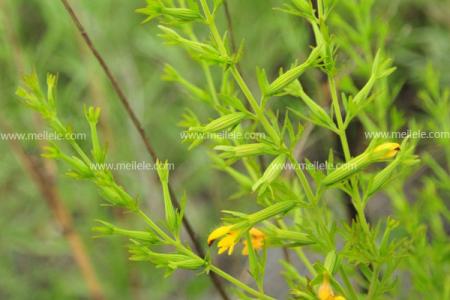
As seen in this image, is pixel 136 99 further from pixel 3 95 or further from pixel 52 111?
pixel 52 111

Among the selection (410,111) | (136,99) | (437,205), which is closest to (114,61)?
(136,99)

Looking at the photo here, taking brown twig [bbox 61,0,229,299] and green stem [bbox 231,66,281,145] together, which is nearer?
green stem [bbox 231,66,281,145]

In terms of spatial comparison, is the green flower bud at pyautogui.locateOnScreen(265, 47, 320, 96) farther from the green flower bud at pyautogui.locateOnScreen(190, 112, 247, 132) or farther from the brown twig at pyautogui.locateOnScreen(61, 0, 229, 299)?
the brown twig at pyautogui.locateOnScreen(61, 0, 229, 299)

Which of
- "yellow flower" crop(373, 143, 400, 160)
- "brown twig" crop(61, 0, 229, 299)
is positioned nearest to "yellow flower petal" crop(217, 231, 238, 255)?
"yellow flower" crop(373, 143, 400, 160)

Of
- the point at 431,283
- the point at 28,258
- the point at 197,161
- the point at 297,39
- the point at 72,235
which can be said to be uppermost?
the point at 297,39

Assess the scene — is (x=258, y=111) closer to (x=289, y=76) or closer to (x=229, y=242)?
(x=289, y=76)

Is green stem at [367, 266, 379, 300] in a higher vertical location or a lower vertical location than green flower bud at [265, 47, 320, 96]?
lower

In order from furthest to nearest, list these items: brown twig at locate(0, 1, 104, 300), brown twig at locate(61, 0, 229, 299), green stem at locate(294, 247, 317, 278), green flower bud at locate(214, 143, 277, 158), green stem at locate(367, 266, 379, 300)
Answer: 1. brown twig at locate(0, 1, 104, 300)
2. brown twig at locate(61, 0, 229, 299)
3. green stem at locate(294, 247, 317, 278)
4. green stem at locate(367, 266, 379, 300)
5. green flower bud at locate(214, 143, 277, 158)

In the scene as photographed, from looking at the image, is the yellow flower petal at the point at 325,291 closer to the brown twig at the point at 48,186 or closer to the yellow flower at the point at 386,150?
the yellow flower at the point at 386,150
